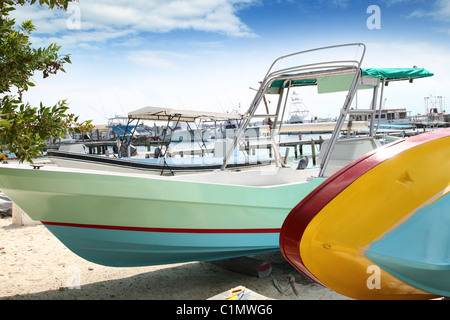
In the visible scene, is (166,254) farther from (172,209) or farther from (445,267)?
(445,267)

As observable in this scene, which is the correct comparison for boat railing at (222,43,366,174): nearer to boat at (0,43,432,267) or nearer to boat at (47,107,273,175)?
boat at (0,43,432,267)

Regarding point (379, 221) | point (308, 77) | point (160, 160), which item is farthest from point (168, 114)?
point (379, 221)

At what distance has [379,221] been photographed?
2.34 meters

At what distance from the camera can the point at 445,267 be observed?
101 inches

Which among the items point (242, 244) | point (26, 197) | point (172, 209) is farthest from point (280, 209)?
point (26, 197)

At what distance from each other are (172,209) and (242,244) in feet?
3.53

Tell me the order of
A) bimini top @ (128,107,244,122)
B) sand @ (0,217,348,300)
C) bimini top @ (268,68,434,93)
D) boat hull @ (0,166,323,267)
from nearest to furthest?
boat hull @ (0,166,323,267) → sand @ (0,217,348,300) → bimini top @ (268,68,434,93) → bimini top @ (128,107,244,122)

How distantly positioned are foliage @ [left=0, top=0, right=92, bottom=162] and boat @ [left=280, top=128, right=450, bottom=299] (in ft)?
7.35

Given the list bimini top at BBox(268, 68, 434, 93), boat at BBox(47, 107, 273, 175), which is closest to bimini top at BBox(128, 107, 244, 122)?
boat at BBox(47, 107, 273, 175)

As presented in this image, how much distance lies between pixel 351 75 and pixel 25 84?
418 cm

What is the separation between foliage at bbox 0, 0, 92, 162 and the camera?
3.04 metres

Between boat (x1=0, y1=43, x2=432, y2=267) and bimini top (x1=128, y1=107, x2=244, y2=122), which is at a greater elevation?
bimini top (x1=128, y1=107, x2=244, y2=122)

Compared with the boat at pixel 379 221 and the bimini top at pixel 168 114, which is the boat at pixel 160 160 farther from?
the boat at pixel 379 221

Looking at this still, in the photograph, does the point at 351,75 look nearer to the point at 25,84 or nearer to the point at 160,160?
the point at 25,84
